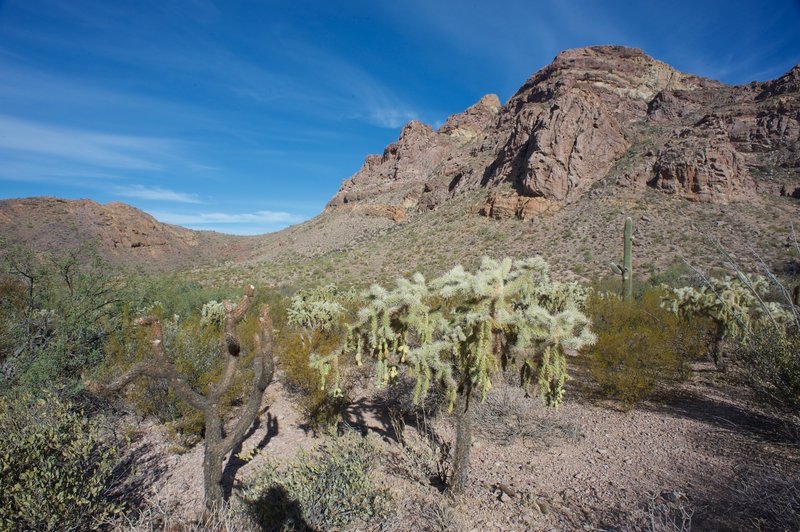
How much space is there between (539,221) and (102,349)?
3465cm

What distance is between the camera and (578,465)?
557cm

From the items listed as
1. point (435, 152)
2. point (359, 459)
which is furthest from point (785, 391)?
point (435, 152)

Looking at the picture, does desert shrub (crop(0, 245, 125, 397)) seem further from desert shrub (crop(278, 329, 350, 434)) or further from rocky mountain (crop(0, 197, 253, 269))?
rocky mountain (crop(0, 197, 253, 269))

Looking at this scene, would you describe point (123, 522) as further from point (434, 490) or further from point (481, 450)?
point (481, 450)

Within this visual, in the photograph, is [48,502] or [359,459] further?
[359,459]

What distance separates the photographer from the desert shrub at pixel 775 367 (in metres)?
5.40

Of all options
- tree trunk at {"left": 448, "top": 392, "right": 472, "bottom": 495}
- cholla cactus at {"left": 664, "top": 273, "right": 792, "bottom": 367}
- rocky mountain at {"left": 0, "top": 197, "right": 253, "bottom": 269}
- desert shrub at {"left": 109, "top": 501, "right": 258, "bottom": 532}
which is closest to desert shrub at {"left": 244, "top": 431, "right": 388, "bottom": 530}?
desert shrub at {"left": 109, "top": 501, "right": 258, "bottom": 532}

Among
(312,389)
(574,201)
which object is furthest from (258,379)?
(574,201)

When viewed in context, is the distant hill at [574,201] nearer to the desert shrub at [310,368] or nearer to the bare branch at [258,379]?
the desert shrub at [310,368]

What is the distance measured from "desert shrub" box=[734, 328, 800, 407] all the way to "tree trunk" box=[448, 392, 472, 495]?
4.17 meters

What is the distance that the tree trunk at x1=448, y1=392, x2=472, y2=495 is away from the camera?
16.0 feet

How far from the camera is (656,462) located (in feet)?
18.2

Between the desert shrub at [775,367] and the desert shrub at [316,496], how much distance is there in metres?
5.61

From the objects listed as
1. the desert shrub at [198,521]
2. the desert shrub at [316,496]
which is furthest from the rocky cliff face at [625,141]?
the desert shrub at [198,521]
